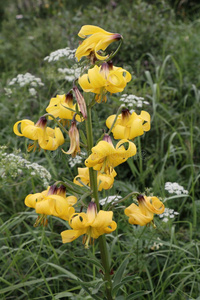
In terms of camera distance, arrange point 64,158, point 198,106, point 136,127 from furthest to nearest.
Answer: point 198,106 < point 64,158 < point 136,127

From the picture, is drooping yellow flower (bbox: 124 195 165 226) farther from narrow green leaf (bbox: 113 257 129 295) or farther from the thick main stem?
narrow green leaf (bbox: 113 257 129 295)

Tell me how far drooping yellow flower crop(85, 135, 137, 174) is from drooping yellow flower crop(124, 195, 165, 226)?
9.4 inches

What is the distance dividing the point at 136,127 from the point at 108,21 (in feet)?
10.0

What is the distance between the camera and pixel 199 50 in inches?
152

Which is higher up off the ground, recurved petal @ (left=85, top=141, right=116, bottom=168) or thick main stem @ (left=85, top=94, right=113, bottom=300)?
recurved petal @ (left=85, top=141, right=116, bottom=168)

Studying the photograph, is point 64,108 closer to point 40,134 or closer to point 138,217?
point 40,134

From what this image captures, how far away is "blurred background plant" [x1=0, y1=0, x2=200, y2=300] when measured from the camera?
2.08 m

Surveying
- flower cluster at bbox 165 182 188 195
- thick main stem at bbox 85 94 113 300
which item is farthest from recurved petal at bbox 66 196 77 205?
flower cluster at bbox 165 182 188 195

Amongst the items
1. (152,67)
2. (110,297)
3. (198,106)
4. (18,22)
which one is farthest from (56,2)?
(110,297)

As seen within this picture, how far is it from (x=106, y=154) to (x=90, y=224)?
0.27 m

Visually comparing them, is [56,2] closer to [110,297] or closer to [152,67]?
[152,67]

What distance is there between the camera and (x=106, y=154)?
1355mm

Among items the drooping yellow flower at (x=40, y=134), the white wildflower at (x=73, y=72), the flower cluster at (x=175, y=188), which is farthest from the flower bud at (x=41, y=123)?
the white wildflower at (x=73, y=72)

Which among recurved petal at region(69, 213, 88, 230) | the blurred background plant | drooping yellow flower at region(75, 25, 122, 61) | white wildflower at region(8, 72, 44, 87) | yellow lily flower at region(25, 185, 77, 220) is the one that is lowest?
the blurred background plant
